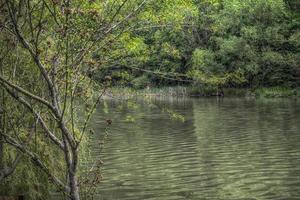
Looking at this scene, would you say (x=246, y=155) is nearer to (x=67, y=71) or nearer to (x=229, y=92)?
(x=67, y=71)

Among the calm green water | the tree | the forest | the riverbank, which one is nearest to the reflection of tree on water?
the calm green water

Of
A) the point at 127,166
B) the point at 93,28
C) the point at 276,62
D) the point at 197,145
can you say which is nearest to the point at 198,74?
the point at 93,28

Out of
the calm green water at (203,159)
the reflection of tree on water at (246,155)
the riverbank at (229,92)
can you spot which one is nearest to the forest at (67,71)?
the calm green water at (203,159)

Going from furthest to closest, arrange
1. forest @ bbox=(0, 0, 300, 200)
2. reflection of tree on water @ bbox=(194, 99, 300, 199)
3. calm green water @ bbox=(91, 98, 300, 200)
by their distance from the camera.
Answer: reflection of tree on water @ bbox=(194, 99, 300, 199), calm green water @ bbox=(91, 98, 300, 200), forest @ bbox=(0, 0, 300, 200)

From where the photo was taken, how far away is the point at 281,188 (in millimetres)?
18422

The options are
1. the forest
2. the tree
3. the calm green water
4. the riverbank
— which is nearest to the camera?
the tree

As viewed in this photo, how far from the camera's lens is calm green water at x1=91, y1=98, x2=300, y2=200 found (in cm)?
1850

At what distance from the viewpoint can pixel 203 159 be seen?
25.1m

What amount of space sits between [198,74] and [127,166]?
12708 mm

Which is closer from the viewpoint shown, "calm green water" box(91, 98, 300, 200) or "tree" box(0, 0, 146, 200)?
"tree" box(0, 0, 146, 200)

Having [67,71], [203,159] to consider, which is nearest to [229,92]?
[203,159]

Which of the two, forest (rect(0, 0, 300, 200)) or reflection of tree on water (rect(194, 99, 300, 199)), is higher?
forest (rect(0, 0, 300, 200))

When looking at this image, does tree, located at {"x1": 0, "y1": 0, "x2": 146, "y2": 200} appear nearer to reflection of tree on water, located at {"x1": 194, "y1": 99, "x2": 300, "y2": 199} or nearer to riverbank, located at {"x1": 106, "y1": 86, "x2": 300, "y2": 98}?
reflection of tree on water, located at {"x1": 194, "y1": 99, "x2": 300, "y2": 199}

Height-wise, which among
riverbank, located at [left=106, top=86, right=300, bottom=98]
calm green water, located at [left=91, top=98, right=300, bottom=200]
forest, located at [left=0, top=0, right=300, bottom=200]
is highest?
forest, located at [left=0, top=0, right=300, bottom=200]
